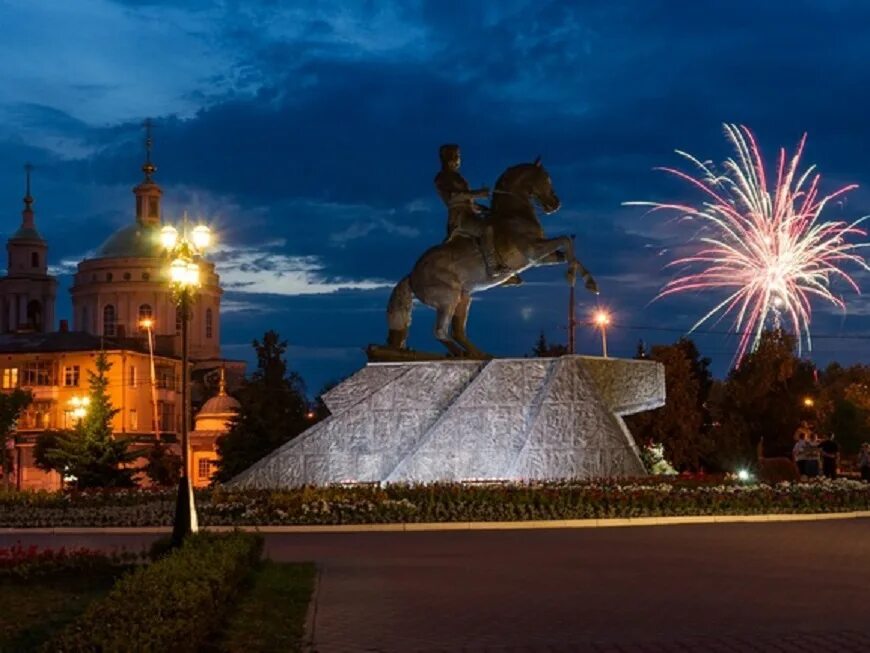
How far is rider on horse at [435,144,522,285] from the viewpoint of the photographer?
23.4 m

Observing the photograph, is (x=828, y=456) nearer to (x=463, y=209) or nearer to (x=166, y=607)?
(x=463, y=209)

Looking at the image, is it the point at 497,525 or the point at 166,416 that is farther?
the point at 166,416

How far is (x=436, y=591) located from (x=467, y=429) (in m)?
9.94

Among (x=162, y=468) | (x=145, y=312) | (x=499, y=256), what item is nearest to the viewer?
(x=499, y=256)

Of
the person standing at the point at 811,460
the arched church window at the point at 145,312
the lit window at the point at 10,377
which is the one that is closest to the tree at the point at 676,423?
the person standing at the point at 811,460

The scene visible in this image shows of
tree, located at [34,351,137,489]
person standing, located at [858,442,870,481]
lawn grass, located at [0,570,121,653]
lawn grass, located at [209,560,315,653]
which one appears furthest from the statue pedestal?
tree, located at [34,351,137,489]

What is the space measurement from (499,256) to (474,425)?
Answer: 3.10 meters

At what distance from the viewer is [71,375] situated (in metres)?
75.6

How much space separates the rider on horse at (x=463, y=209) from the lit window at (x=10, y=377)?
57.9 meters

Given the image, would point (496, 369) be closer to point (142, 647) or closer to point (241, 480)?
point (241, 480)

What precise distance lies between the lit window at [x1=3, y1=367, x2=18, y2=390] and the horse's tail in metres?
56.3

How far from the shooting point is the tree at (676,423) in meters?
42.7

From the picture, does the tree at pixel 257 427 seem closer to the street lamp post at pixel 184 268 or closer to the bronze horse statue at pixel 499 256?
the bronze horse statue at pixel 499 256

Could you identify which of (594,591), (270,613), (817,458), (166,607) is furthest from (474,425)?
(166,607)
